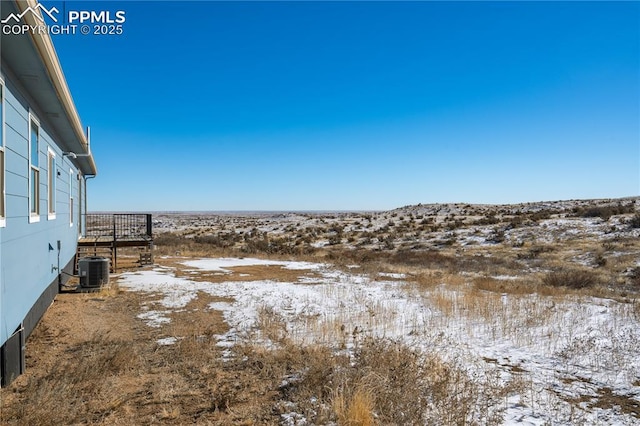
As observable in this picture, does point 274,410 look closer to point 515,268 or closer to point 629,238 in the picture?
point 515,268

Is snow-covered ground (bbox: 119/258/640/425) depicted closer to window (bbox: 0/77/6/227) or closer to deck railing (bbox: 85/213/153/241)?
window (bbox: 0/77/6/227)

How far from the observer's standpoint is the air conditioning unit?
1030 centimetres

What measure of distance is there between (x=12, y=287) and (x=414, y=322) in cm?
631

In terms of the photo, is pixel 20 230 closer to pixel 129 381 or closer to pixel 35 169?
pixel 35 169

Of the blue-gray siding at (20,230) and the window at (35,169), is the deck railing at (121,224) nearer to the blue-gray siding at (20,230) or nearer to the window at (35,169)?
the blue-gray siding at (20,230)

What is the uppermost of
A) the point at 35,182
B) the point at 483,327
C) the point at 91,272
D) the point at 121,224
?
the point at 35,182

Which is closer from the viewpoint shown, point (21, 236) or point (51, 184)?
point (21, 236)

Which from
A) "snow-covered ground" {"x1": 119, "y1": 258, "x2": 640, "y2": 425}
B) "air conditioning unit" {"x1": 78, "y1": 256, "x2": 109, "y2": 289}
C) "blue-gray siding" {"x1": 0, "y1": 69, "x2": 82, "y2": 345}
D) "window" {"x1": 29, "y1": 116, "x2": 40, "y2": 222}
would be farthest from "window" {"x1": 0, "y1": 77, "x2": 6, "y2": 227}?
"air conditioning unit" {"x1": 78, "y1": 256, "x2": 109, "y2": 289}

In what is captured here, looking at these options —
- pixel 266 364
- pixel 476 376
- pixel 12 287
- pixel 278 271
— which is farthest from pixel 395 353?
pixel 278 271

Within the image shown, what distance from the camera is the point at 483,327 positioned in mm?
7379

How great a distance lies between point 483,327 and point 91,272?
9.46m

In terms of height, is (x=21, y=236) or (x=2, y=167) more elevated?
(x=2, y=167)

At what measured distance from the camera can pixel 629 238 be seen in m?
19.1

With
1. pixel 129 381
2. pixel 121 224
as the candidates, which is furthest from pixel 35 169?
pixel 121 224
